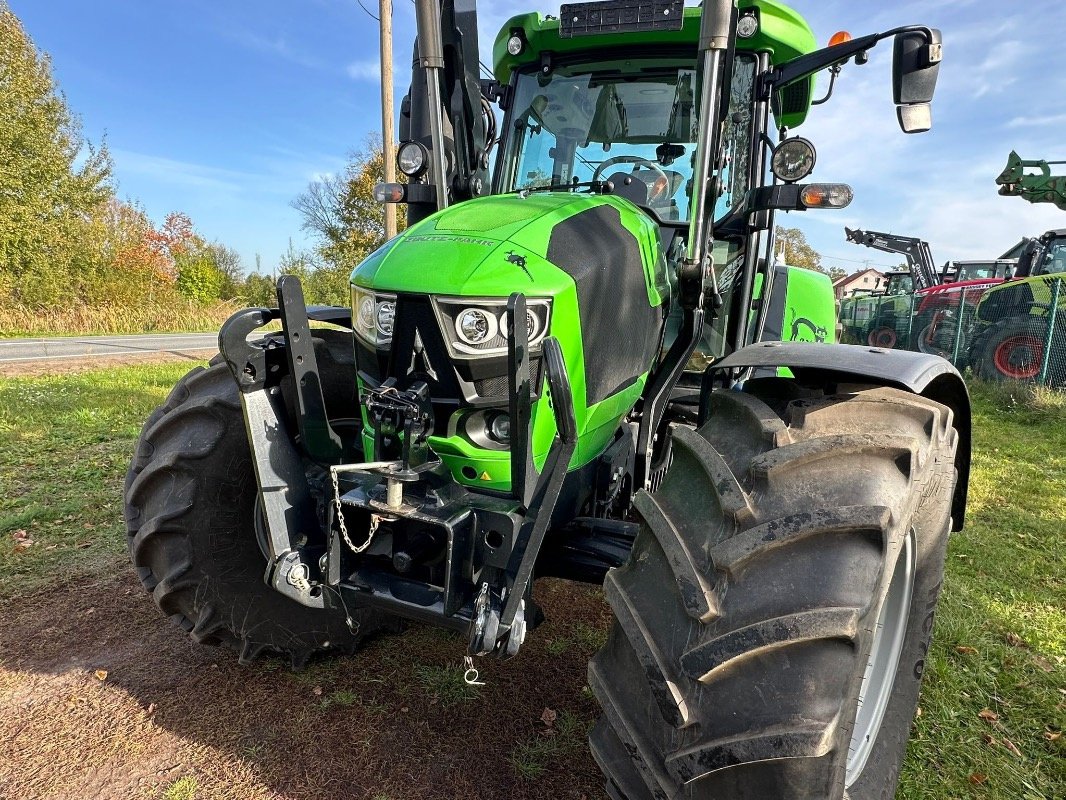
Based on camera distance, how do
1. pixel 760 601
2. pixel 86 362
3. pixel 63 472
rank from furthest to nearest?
pixel 86 362, pixel 63 472, pixel 760 601

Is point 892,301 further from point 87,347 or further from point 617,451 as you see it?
point 87,347

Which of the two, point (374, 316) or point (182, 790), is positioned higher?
point (374, 316)

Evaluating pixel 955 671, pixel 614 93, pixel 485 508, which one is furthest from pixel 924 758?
pixel 614 93

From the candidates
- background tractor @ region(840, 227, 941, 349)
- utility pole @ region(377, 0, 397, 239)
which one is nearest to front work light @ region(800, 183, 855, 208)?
utility pole @ region(377, 0, 397, 239)

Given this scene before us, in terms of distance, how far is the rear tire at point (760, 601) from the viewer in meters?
1.38

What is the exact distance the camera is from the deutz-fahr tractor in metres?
1.46

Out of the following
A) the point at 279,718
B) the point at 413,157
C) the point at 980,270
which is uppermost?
the point at 413,157

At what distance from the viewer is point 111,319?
71.7 feet

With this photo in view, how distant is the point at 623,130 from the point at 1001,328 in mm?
10304

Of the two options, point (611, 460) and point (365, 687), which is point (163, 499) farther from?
point (611, 460)

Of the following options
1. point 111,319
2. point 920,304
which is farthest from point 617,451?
point 111,319

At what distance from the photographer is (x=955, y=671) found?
297 centimetres

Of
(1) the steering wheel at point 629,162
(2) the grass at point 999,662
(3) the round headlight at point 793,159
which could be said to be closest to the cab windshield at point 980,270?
(2) the grass at point 999,662

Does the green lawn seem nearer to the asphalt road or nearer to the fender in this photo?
the fender
